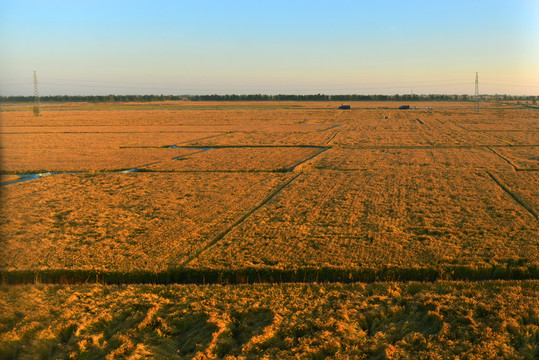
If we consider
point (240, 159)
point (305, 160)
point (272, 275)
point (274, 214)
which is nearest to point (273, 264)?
point (272, 275)

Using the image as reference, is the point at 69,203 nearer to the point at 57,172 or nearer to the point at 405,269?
the point at 57,172

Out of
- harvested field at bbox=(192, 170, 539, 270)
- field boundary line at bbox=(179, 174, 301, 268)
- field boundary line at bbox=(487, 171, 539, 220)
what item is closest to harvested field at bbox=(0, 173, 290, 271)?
field boundary line at bbox=(179, 174, 301, 268)

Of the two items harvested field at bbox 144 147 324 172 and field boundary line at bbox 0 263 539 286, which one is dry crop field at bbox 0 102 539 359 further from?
harvested field at bbox 144 147 324 172

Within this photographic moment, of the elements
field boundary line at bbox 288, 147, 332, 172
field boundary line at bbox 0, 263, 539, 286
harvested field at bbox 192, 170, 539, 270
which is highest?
field boundary line at bbox 288, 147, 332, 172

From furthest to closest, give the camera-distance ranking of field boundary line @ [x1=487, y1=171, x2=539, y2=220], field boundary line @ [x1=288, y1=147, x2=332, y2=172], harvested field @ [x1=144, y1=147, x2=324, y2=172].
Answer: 1. harvested field @ [x1=144, y1=147, x2=324, y2=172]
2. field boundary line @ [x1=288, y1=147, x2=332, y2=172]
3. field boundary line @ [x1=487, y1=171, x2=539, y2=220]

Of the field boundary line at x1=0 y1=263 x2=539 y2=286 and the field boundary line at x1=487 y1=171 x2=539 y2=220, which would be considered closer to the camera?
the field boundary line at x1=0 y1=263 x2=539 y2=286

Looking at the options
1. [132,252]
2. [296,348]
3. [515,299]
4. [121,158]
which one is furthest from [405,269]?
[121,158]

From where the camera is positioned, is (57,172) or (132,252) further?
(57,172)

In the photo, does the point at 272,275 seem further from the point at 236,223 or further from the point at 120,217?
the point at 120,217

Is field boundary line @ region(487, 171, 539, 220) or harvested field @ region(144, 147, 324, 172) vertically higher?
harvested field @ region(144, 147, 324, 172)
